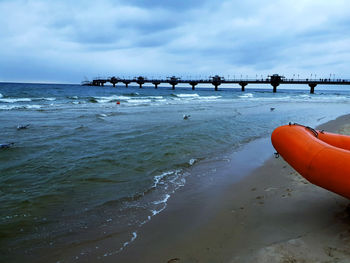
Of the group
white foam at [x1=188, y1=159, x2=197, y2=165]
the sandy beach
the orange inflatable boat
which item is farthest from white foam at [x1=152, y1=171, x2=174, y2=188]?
the orange inflatable boat

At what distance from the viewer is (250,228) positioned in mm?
3062

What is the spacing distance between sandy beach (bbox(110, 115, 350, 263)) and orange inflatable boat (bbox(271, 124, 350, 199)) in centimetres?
52

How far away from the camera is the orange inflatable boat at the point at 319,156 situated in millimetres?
2721

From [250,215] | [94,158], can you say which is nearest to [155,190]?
[250,215]

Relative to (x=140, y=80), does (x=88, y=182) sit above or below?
below

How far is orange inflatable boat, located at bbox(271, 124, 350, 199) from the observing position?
2.72m

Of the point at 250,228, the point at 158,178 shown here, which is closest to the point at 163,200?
the point at 158,178

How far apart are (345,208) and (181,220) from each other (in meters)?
2.12

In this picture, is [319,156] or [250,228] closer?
[319,156]

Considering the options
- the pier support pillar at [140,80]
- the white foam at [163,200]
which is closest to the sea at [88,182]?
the white foam at [163,200]

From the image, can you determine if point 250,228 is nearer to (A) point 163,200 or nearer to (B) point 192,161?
(A) point 163,200

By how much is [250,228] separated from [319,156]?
120cm

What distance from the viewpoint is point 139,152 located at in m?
6.75

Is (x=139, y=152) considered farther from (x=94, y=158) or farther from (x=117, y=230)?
(x=117, y=230)
